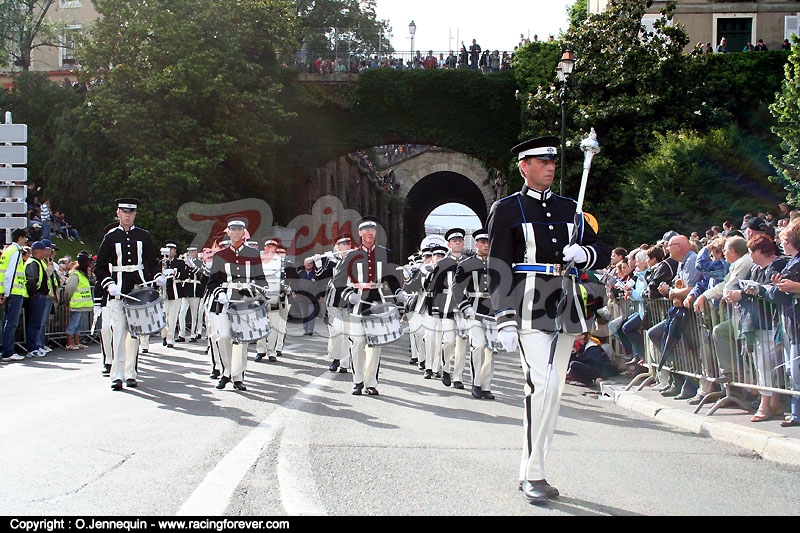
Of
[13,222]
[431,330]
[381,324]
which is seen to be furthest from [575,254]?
[13,222]

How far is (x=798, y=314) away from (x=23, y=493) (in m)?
6.74

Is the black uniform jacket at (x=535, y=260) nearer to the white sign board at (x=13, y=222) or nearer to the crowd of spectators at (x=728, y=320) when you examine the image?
the crowd of spectators at (x=728, y=320)

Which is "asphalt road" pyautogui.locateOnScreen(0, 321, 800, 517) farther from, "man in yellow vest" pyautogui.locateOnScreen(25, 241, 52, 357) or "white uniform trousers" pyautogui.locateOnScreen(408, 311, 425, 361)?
"man in yellow vest" pyautogui.locateOnScreen(25, 241, 52, 357)

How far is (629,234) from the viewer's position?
3181cm

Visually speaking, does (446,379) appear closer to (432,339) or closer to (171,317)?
(432,339)

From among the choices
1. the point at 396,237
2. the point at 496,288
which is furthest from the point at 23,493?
the point at 396,237

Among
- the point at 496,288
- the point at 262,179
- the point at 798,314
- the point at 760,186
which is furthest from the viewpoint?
the point at 262,179

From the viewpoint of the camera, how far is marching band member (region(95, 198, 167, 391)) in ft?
39.5

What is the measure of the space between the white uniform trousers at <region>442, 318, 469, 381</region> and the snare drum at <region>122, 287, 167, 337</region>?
13.6ft

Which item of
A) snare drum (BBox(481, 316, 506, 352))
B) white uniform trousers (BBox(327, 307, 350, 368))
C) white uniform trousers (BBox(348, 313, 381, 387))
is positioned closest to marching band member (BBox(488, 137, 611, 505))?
snare drum (BBox(481, 316, 506, 352))

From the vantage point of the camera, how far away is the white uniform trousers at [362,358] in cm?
1202

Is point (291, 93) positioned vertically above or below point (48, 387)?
above

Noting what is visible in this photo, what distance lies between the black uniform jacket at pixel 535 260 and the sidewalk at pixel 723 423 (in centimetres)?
239

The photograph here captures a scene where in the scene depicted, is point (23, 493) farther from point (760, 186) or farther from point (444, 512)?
point (760, 186)
